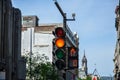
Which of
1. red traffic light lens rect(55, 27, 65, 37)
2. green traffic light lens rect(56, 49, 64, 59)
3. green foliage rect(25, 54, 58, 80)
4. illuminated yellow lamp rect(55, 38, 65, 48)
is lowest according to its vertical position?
green foliage rect(25, 54, 58, 80)

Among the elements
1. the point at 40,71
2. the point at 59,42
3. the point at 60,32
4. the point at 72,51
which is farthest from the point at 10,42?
the point at 59,42

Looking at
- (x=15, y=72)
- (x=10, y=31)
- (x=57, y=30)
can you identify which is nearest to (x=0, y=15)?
(x=10, y=31)

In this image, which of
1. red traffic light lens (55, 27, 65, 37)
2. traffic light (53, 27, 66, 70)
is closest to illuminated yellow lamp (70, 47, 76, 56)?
traffic light (53, 27, 66, 70)

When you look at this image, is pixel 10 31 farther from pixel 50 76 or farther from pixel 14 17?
pixel 50 76

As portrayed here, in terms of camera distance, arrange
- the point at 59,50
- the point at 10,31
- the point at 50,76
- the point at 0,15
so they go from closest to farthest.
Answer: the point at 59,50
the point at 0,15
the point at 10,31
the point at 50,76

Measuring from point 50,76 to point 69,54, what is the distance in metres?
61.1

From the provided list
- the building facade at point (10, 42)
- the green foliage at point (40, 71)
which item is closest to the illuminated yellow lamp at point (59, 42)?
the building facade at point (10, 42)

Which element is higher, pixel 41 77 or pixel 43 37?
pixel 43 37

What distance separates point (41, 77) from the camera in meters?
77.5

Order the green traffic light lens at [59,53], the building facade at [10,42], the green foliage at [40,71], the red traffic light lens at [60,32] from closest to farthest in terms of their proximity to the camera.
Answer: the green traffic light lens at [59,53]
the red traffic light lens at [60,32]
the building facade at [10,42]
the green foliage at [40,71]

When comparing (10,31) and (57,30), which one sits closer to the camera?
(57,30)

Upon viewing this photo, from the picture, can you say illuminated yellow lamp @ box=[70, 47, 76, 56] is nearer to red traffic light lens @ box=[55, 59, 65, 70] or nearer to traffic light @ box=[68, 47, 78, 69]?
traffic light @ box=[68, 47, 78, 69]

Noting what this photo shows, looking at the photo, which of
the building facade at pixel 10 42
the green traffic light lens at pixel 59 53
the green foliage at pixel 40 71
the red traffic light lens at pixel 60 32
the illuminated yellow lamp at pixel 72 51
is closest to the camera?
Answer: the green traffic light lens at pixel 59 53

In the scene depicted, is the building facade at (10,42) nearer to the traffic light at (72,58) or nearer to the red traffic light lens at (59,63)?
the traffic light at (72,58)
